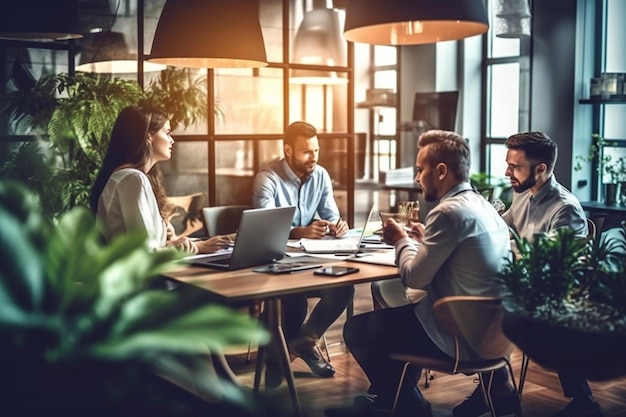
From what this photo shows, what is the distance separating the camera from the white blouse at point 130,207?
3455 millimetres

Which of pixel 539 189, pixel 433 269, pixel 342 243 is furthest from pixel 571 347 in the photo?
pixel 342 243

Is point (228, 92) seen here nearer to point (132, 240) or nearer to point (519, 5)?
point (519, 5)

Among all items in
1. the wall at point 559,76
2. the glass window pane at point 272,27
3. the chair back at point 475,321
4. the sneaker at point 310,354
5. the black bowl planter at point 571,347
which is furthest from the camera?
the wall at point 559,76

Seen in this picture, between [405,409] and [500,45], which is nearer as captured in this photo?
[405,409]

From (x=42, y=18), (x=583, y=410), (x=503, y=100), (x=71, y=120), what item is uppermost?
(x=42, y=18)

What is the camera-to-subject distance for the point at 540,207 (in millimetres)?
3727

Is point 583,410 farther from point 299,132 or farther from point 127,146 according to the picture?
point 127,146

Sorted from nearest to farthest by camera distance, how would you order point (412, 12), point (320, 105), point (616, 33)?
point (412, 12), point (320, 105), point (616, 33)

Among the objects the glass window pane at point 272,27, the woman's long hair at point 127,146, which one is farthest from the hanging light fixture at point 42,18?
the glass window pane at point 272,27

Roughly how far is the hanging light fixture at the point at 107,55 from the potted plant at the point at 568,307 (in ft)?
9.99

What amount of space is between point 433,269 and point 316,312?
4.70ft

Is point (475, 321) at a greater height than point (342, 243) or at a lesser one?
lesser

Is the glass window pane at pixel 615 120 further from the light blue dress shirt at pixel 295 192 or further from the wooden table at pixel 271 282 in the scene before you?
the wooden table at pixel 271 282

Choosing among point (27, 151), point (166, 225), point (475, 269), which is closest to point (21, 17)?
point (27, 151)
